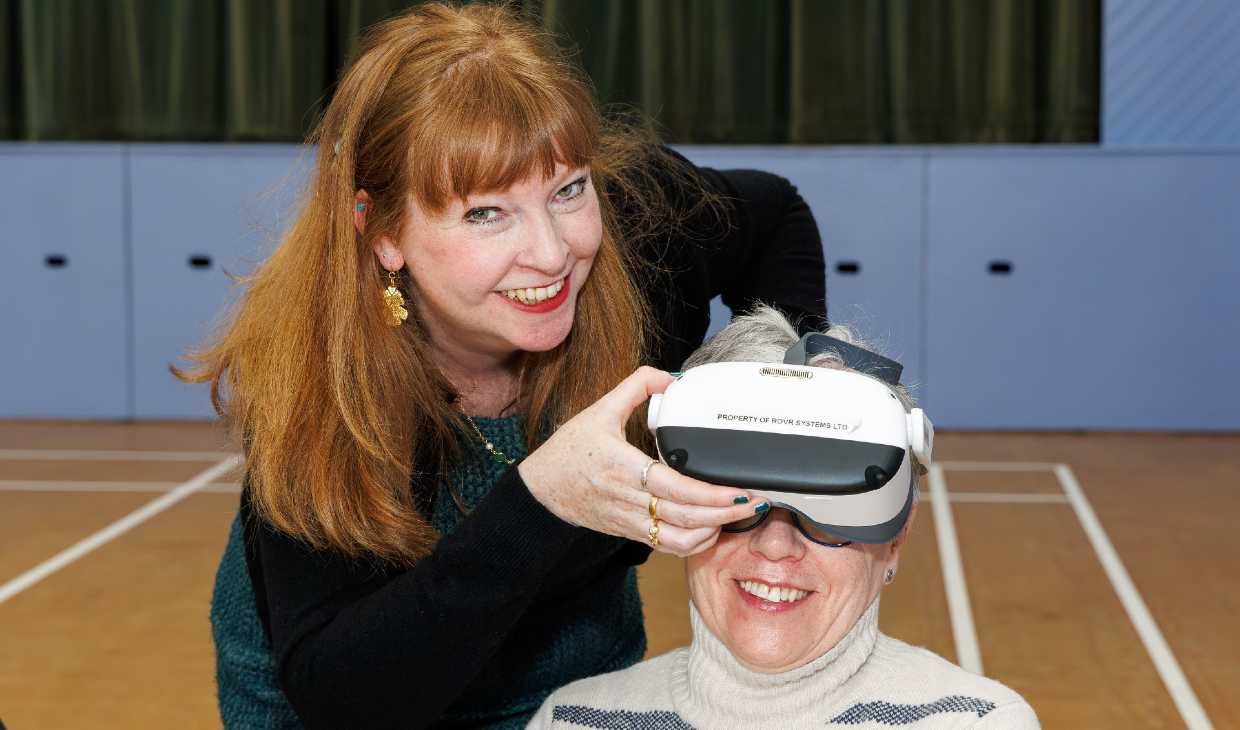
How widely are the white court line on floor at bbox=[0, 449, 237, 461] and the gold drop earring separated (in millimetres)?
3585

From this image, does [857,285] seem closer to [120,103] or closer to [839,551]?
[120,103]

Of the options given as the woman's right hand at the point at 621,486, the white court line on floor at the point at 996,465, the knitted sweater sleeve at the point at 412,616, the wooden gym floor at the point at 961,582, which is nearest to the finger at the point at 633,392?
the woman's right hand at the point at 621,486

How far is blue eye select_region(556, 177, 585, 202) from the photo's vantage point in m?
1.54

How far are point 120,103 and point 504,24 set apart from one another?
5.20m

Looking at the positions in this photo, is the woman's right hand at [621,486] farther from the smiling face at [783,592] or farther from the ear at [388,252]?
the ear at [388,252]

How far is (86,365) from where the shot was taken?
19.3 feet

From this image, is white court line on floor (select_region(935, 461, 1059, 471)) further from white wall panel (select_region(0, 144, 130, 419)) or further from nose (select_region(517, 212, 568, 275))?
nose (select_region(517, 212, 568, 275))

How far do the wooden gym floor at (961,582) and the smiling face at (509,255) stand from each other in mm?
391

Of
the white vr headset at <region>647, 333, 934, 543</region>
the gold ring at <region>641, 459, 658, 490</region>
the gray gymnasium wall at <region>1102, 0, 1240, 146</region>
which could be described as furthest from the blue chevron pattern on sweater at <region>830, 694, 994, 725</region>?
the gray gymnasium wall at <region>1102, 0, 1240, 146</region>

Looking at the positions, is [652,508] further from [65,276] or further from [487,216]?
[65,276]

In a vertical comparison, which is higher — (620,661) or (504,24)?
(504,24)

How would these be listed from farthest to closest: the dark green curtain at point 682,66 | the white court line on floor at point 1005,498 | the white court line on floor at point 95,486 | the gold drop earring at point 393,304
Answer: the dark green curtain at point 682,66
the white court line on floor at point 95,486
the white court line on floor at point 1005,498
the gold drop earring at point 393,304

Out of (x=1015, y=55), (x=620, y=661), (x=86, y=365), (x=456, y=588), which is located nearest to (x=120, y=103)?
(x=86, y=365)

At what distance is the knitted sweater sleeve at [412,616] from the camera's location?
4.24ft
